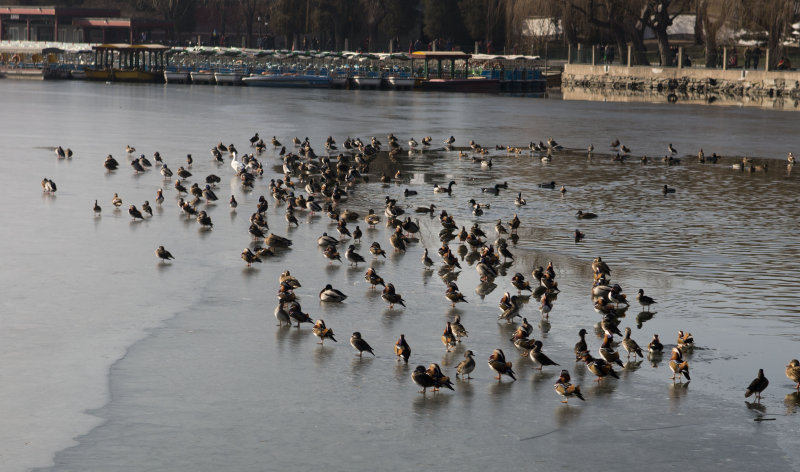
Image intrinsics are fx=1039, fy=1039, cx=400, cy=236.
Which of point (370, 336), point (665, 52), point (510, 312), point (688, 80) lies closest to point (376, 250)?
point (510, 312)

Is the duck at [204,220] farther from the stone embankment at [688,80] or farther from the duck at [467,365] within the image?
the stone embankment at [688,80]

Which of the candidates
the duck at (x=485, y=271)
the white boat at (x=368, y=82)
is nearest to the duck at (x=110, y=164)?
the duck at (x=485, y=271)

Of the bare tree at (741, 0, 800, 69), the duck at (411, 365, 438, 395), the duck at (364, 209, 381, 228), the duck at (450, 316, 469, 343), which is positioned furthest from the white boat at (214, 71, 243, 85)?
the duck at (411, 365, 438, 395)

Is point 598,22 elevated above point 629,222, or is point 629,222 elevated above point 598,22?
point 598,22

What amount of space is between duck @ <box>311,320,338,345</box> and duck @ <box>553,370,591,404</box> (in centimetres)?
310

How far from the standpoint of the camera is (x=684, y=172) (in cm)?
3353

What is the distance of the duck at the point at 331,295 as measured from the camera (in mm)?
15203

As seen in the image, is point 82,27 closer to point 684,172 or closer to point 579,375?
point 684,172

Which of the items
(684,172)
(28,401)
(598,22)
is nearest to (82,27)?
(598,22)

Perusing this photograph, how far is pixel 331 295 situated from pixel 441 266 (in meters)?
3.45

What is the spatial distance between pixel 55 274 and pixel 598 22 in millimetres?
67005

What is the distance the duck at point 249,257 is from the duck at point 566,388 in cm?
742

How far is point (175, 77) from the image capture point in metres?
92.9

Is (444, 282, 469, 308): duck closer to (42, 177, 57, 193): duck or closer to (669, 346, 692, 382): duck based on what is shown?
(669, 346, 692, 382): duck
